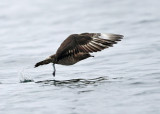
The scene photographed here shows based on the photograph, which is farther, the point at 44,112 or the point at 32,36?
the point at 32,36

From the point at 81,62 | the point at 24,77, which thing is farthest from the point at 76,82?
the point at 81,62

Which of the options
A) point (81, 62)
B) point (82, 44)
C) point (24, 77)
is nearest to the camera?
point (82, 44)

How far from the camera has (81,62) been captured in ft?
40.5

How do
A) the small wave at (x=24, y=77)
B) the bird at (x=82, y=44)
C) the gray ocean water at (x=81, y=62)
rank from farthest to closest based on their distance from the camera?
the small wave at (x=24, y=77)
the bird at (x=82, y=44)
the gray ocean water at (x=81, y=62)

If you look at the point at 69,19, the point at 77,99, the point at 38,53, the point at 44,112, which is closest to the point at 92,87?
the point at 77,99

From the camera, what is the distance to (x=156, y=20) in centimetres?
1667

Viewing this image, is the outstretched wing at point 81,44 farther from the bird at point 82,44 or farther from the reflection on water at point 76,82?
the reflection on water at point 76,82

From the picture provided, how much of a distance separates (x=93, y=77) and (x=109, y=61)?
6.27 feet

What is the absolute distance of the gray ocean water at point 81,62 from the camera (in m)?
8.48

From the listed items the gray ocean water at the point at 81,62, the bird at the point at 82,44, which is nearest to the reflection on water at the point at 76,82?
the gray ocean water at the point at 81,62

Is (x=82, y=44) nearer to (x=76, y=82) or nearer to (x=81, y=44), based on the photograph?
(x=81, y=44)

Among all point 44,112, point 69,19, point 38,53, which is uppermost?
point 69,19

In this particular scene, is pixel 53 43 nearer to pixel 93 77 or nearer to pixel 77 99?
pixel 93 77

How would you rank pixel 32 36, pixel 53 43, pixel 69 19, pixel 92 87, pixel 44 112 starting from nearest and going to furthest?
pixel 44 112 < pixel 92 87 < pixel 53 43 < pixel 32 36 < pixel 69 19
